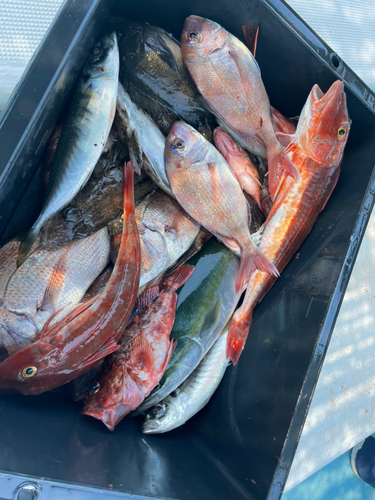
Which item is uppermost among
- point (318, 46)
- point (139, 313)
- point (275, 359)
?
point (318, 46)

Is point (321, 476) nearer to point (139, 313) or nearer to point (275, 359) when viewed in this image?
point (275, 359)

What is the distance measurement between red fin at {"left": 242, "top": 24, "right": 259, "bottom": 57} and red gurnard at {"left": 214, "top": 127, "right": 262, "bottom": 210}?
344mm

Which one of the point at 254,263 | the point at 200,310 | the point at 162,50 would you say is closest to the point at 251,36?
the point at 162,50

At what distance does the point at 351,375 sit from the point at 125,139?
182 centimetres

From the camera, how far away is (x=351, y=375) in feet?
6.15

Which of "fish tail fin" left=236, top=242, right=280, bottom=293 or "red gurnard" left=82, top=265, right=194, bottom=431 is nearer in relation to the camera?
Result: "red gurnard" left=82, top=265, right=194, bottom=431

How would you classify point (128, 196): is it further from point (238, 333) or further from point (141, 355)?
point (238, 333)

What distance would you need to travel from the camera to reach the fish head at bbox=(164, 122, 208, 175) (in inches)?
51.9

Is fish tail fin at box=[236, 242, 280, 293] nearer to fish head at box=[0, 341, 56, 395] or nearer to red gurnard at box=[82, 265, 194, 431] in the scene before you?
red gurnard at box=[82, 265, 194, 431]

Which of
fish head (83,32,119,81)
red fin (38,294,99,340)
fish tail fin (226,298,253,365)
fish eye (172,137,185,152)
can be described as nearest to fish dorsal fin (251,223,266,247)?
fish tail fin (226,298,253,365)

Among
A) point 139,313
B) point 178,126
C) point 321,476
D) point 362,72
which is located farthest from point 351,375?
point 362,72

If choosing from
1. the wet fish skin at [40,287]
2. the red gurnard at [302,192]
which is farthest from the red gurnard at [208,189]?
the wet fish skin at [40,287]

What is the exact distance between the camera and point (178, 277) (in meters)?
1.40

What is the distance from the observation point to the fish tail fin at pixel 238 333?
1411 millimetres
